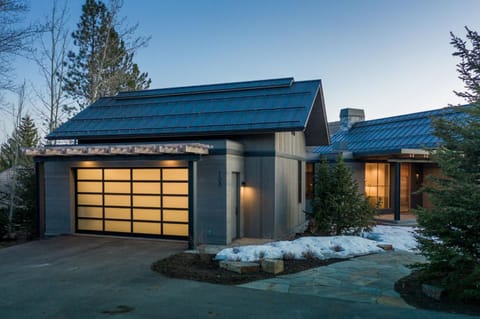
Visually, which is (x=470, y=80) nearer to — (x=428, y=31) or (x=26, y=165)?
(x=428, y=31)

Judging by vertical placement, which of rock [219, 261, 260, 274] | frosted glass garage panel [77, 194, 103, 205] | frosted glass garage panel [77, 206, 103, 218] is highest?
frosted glass garage panel [77, 194, 103, 205]

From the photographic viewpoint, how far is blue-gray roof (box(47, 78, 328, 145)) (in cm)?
1171

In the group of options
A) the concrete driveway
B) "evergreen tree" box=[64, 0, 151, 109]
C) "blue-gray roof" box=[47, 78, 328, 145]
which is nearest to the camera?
the concrete driveway

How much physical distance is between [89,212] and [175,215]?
10.6 feet

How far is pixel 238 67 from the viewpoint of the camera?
22.3 m

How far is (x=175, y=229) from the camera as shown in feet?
37.5

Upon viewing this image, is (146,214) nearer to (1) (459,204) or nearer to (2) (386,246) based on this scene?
(2) (386,246)

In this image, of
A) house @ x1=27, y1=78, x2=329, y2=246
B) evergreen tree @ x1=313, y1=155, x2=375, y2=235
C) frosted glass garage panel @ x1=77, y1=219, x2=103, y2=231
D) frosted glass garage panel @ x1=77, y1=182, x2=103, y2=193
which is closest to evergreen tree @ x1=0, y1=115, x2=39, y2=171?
house @ x1=27, y1=78, x2=329, y2=246

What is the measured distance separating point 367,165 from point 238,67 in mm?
9501

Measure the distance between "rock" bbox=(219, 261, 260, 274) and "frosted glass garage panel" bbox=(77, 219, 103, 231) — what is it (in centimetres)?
620

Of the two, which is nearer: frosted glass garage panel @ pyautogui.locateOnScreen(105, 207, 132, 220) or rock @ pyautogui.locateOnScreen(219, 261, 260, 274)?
rock @ pyautogui.locateOnScreen(219, 261, 260, 274)

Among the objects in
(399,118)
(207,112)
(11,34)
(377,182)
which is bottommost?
(377,182)

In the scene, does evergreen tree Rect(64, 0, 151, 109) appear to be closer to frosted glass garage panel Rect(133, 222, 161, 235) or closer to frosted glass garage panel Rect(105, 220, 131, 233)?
frosted glass garage panel Rect(105, 220, 131, 233)

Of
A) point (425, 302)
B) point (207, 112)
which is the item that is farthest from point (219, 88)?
point (425, 302)
